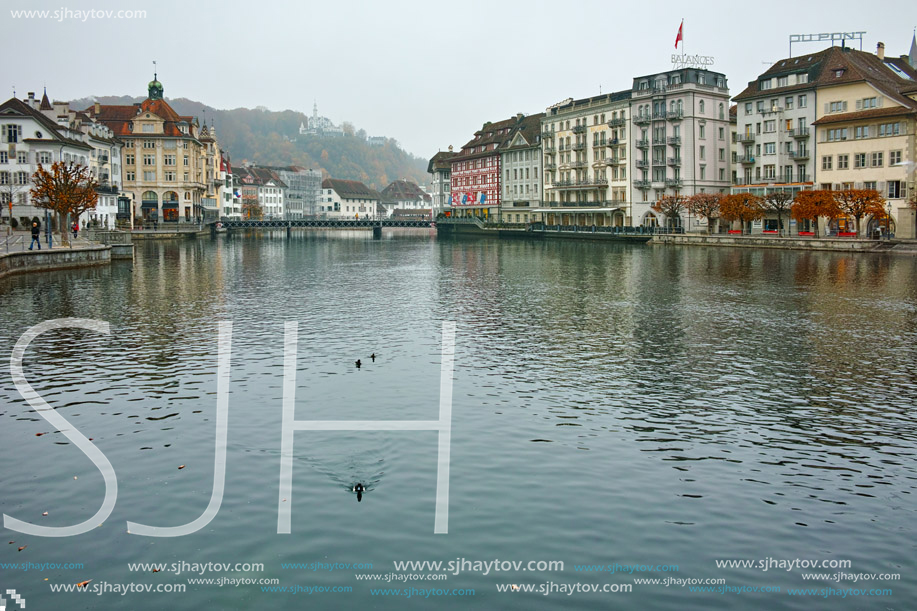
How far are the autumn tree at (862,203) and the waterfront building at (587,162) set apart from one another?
132ft

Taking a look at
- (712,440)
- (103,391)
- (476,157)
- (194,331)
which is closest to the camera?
(712,440)

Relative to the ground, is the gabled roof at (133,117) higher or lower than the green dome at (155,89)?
lower

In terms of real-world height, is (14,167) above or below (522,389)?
above

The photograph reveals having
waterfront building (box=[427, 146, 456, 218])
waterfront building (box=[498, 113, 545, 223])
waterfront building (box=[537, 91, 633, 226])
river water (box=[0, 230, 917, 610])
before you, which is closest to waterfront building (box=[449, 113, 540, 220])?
waterfront building (box=[498, 113, 545, 223])

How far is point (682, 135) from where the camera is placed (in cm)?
11288

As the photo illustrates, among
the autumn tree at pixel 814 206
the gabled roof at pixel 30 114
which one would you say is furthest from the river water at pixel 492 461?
the gabled roof at pixel 30 114

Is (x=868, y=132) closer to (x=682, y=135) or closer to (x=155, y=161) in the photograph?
(x=682, y=135)

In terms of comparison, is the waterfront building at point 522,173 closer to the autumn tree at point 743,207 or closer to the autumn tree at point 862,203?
the autumn tree at point 743,207

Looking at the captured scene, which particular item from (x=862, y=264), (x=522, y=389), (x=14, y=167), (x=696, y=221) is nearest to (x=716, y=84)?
(x=696, y=221)

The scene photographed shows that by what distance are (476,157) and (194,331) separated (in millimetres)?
137330

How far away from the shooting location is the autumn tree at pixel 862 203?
269 ft

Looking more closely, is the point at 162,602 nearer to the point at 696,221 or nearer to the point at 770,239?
the point at 770,239

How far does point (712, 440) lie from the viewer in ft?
58.5

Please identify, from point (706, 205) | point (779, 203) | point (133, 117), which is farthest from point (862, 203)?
point (133, 117)
